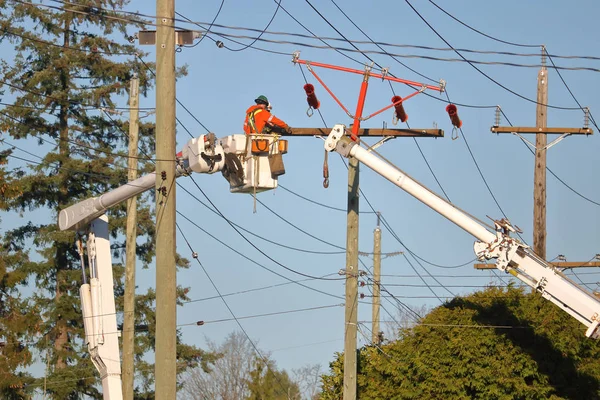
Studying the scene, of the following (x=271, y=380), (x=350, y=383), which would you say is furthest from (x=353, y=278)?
(x=271, y=380)

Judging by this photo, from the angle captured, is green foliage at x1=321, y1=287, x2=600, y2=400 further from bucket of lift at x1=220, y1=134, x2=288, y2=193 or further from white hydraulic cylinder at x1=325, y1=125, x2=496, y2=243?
bucket of lift at x1=220, y1=134, x2=288, y2=193

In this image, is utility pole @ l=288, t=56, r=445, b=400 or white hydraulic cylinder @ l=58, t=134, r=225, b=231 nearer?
white hydraulic cylinder @ l=58, t=134, r=225, b=231

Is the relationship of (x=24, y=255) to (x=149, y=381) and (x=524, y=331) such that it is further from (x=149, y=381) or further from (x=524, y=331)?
(x=524, y=331)

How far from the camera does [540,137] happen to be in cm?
2792

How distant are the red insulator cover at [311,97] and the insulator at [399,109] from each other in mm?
1646

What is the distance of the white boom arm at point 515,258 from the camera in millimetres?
19562

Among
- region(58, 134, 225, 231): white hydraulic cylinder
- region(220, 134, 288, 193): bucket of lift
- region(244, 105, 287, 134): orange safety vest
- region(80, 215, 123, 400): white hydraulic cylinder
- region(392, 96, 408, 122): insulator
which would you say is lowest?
region(80, 215, 123, 400): white hydraulic cylinder

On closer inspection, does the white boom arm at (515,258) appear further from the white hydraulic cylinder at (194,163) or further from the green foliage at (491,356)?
the white hydraulic cylinder at (194,163)

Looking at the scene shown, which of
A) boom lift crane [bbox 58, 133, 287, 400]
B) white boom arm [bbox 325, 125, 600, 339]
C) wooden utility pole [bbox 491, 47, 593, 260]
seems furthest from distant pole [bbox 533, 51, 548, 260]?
boom lift crane [bbox 58, 133, 287, 400]

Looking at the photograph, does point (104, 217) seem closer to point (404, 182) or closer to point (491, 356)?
point (404, 182)

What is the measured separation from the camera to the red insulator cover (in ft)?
71.1

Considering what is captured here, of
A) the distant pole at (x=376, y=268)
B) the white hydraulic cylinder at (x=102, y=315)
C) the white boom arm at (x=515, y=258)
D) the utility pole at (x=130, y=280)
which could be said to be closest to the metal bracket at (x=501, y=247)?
the white boom arm at (x=515, y=258)

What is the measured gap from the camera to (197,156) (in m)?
16.0

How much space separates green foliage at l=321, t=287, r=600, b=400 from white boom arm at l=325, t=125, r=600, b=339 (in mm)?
4248
